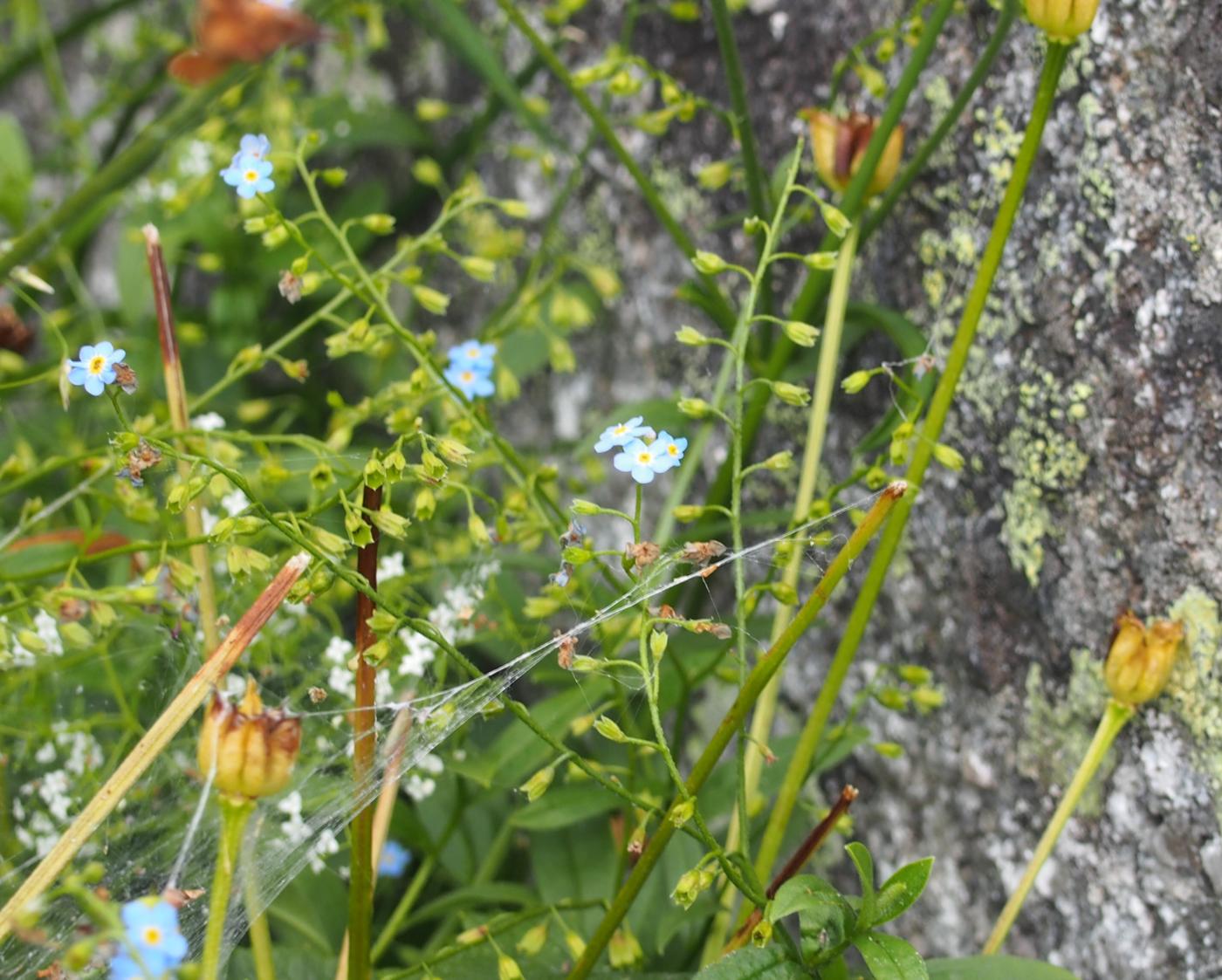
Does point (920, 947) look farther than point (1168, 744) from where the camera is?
Yes

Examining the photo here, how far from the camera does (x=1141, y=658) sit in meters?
0.98

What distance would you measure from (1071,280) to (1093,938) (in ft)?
1.82

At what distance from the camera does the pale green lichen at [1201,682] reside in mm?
996

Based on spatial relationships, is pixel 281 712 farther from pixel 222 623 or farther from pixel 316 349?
pixel 316 349

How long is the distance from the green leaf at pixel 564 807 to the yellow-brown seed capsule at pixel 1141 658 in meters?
0.43

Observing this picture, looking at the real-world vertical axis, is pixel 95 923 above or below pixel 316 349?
below

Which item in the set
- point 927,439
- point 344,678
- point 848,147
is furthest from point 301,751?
point 848,147

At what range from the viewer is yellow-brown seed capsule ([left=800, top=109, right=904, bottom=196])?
118 cm

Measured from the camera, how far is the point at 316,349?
1.90m

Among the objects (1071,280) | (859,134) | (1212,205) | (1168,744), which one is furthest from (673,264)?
(1168,744)

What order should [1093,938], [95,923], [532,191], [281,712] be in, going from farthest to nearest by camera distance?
[532,191]
[1093,938]
[95,923]
[281,712]

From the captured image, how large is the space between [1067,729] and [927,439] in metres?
0.31

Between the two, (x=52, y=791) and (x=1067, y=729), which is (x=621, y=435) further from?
(x=52, y=791)

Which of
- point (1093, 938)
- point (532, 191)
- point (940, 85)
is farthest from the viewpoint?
point (532, 191)
